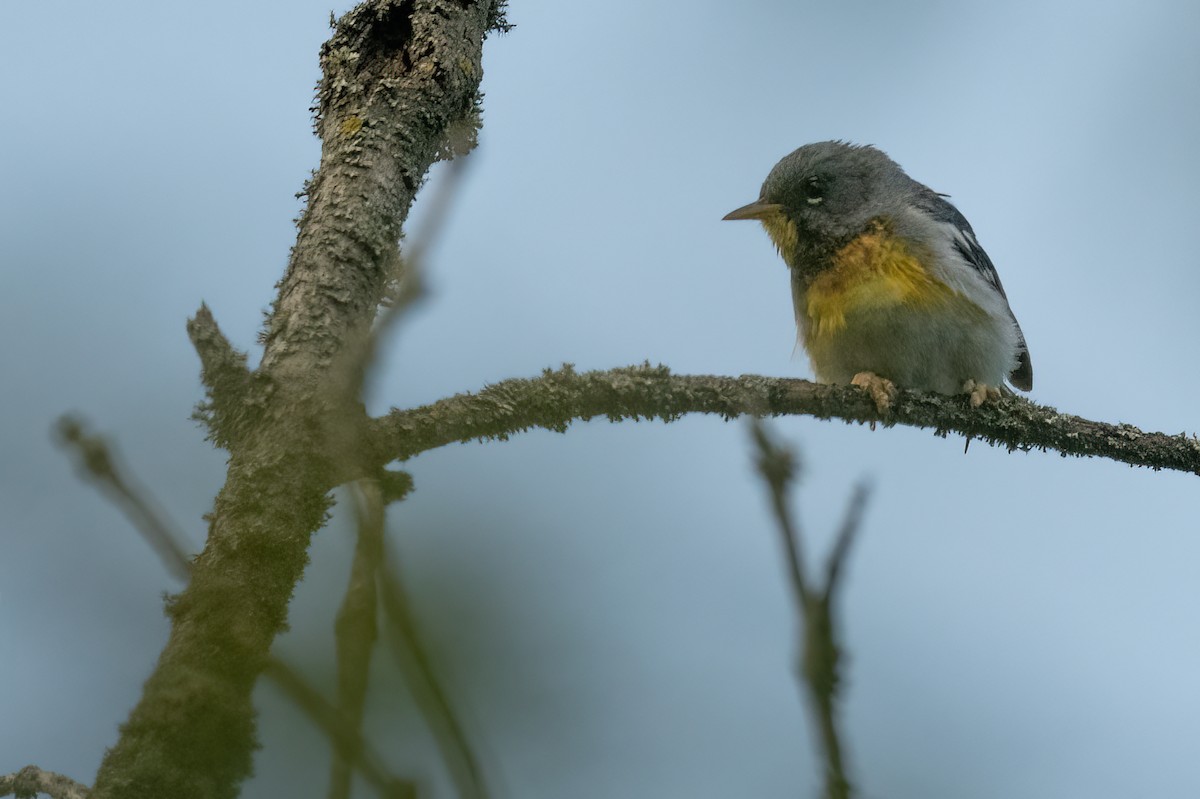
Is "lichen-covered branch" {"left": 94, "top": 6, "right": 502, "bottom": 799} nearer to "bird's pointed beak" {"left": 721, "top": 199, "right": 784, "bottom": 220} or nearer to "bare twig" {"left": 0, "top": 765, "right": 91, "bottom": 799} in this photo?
"bare twig" {"left": 0, "top": 765, "right": 91, "bottom": 799}

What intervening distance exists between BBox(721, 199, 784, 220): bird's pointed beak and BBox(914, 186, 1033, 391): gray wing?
0.74 metres

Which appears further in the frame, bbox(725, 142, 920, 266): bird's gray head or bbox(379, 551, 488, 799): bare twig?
bbox(725, 142, 920, 266): bird's gray head

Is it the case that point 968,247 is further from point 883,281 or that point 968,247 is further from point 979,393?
point 979,393

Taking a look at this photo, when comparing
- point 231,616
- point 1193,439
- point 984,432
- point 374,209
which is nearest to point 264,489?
point 231,616

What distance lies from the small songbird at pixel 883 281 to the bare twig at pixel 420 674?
3.43 meters

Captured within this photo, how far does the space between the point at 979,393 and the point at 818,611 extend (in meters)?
3.65

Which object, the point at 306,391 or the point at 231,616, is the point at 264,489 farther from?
the point at 231,616

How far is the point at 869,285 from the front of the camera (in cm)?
516

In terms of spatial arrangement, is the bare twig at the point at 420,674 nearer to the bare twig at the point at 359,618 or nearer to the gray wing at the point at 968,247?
the bare twig at the point at 359,618

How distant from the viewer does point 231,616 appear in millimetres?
1794

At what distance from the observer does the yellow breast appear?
507 cm

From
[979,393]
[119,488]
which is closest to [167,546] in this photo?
[119,488]

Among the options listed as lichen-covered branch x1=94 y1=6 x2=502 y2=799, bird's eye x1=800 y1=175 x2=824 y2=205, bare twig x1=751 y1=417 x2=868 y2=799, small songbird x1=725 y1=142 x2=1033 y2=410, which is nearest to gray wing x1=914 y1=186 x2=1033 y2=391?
small songbird x1=725 y1=142 x2=1033 y2=410

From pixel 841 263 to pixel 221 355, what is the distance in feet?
11.3
